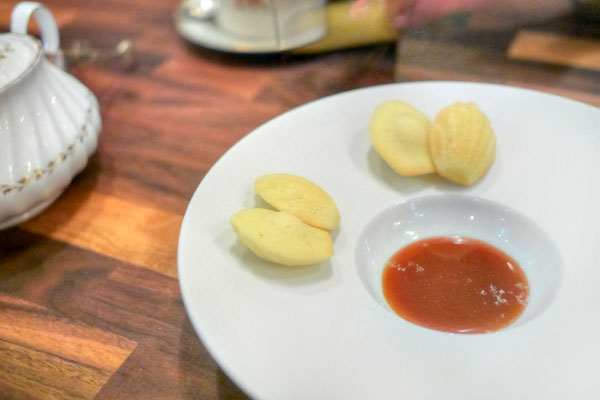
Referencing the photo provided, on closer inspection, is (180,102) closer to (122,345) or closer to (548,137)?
(122,345)

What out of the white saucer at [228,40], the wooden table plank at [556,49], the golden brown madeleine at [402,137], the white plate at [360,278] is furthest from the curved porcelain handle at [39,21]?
the wooden table plank at [556,49]

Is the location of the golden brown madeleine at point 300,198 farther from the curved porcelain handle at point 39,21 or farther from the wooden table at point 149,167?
the curved porcelain handle at point 39,21

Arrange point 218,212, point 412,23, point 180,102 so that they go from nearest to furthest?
1. point 218,212
2. point 412,23
3. point 180,102

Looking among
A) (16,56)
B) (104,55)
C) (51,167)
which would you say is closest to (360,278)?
(51,167)

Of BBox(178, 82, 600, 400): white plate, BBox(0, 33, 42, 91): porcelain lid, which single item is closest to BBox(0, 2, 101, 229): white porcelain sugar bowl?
BBox(0, 33, 42, 91): porcelain lid

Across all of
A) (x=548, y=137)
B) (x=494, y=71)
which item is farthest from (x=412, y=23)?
(x=548, y=137)

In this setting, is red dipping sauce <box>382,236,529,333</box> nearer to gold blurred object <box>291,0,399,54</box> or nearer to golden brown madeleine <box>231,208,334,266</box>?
golden brown madeleine <box>231,208,334,266</box>

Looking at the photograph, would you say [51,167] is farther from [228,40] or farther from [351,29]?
[351,29]
